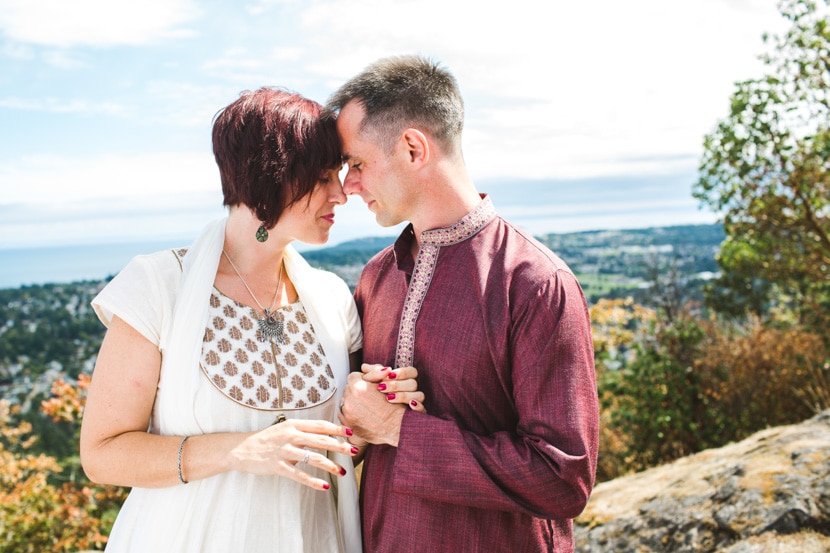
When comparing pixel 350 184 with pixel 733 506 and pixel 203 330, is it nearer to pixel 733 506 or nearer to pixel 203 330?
pixel 203 330

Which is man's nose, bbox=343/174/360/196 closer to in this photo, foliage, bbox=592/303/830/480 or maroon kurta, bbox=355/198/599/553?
maroon kurta, bbox=355/198/599/553

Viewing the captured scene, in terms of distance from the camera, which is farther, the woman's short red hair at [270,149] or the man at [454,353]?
the woman's short red hair at [270,149]

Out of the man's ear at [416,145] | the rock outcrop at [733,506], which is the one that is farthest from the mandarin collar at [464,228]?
the rock outcrop at [733,506]

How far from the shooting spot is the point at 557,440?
1935 millimetres

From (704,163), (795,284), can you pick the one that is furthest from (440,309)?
(795,284)

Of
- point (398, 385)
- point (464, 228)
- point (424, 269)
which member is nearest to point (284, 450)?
point (398, 385)

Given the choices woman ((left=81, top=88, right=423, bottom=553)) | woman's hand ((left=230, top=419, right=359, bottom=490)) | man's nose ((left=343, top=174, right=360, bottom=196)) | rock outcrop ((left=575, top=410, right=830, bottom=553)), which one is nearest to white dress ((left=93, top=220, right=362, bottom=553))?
woman ((left=81, top=88, right=423, bottom=553))

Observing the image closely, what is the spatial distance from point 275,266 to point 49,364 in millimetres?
10064

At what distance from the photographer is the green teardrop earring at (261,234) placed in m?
2.39

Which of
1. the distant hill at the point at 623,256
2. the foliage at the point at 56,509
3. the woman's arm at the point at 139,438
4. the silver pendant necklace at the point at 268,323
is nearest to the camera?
the woman's arm at the point at 139,438

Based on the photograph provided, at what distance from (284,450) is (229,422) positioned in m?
0.28

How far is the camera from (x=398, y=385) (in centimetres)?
209

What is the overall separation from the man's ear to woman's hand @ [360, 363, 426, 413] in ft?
2.43

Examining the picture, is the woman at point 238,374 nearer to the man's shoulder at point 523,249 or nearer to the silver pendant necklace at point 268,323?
the silver pendant necklace at point 268,323
